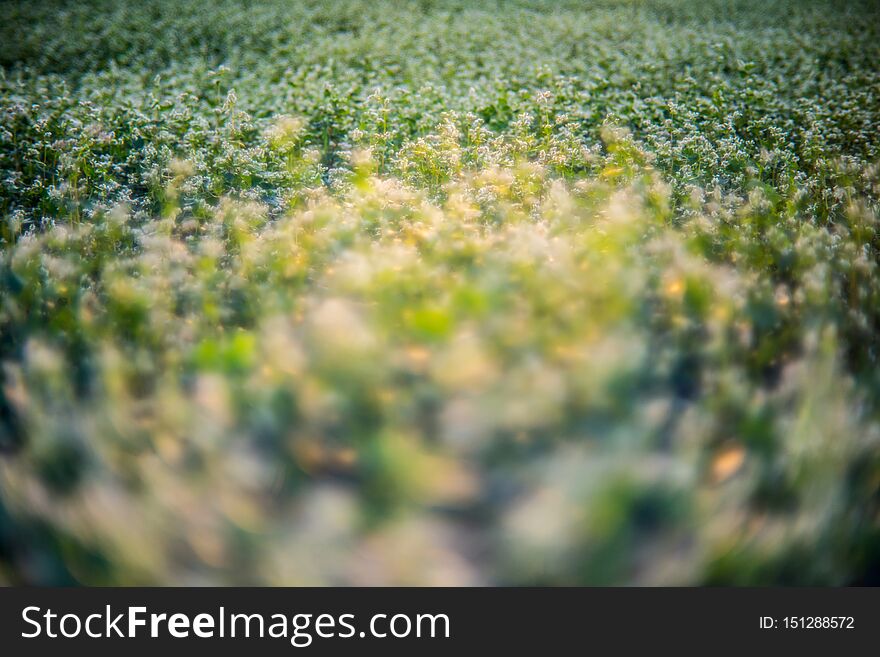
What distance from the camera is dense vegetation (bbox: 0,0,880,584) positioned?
5.92 feet

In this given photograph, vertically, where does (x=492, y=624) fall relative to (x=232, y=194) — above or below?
below

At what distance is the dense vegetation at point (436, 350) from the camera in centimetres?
180

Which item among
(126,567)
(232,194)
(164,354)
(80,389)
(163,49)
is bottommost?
(126,567)

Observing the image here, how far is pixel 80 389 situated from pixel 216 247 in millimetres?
1154

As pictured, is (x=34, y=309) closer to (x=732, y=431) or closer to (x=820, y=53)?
(x=732, y=431)

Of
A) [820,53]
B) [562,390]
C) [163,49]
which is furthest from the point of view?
[820,53]

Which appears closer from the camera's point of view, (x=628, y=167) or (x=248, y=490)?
(x=248, y=490)

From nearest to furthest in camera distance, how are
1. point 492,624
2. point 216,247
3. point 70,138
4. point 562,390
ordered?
point 492,624
point 562,390
point 216,247
point 70,138

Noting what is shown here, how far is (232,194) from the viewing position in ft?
16.1

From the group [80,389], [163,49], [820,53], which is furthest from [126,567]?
[820,53]

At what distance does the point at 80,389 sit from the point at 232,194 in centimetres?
251

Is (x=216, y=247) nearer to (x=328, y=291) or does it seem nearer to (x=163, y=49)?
(x=328, y=291)

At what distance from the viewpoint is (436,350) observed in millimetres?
2332

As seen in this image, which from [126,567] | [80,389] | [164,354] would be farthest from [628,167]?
[126,567]
